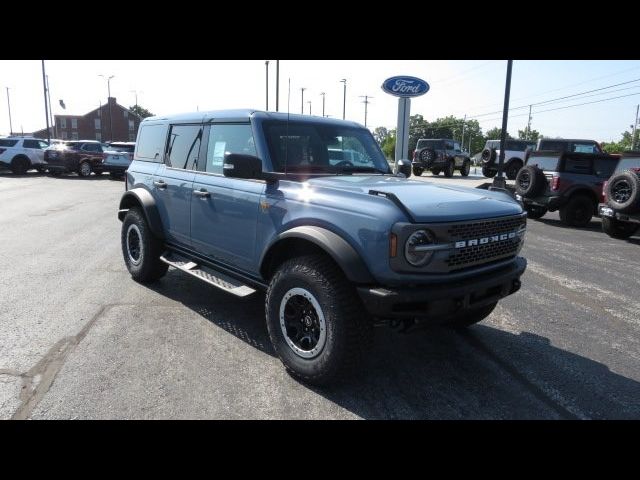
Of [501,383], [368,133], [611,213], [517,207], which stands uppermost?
[368,133]

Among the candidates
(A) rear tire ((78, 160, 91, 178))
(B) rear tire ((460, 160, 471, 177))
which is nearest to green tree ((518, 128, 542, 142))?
(B) rear tire ((460, 160, 471, 177))

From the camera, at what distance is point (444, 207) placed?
3100mm

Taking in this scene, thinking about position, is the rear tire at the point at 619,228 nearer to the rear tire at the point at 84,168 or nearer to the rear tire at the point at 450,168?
the rear tire at the point at 450,168

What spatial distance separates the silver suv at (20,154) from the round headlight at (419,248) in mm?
26243

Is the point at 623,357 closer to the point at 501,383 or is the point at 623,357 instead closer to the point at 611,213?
the point at 501,383

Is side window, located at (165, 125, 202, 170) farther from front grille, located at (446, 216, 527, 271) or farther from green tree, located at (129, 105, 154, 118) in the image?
green tree, located at (129, 105, 154, 118)

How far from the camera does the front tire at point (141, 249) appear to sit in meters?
5.39

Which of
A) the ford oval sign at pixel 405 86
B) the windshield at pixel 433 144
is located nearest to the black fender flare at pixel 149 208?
the ford oval sign at pixel 405 86

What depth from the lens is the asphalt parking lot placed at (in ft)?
9.95

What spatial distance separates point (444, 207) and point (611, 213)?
808cm

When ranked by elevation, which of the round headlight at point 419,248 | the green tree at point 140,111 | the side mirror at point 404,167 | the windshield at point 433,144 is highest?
the green tree at point 140,111

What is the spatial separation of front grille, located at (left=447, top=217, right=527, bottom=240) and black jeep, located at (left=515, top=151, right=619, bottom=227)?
8.33 m
